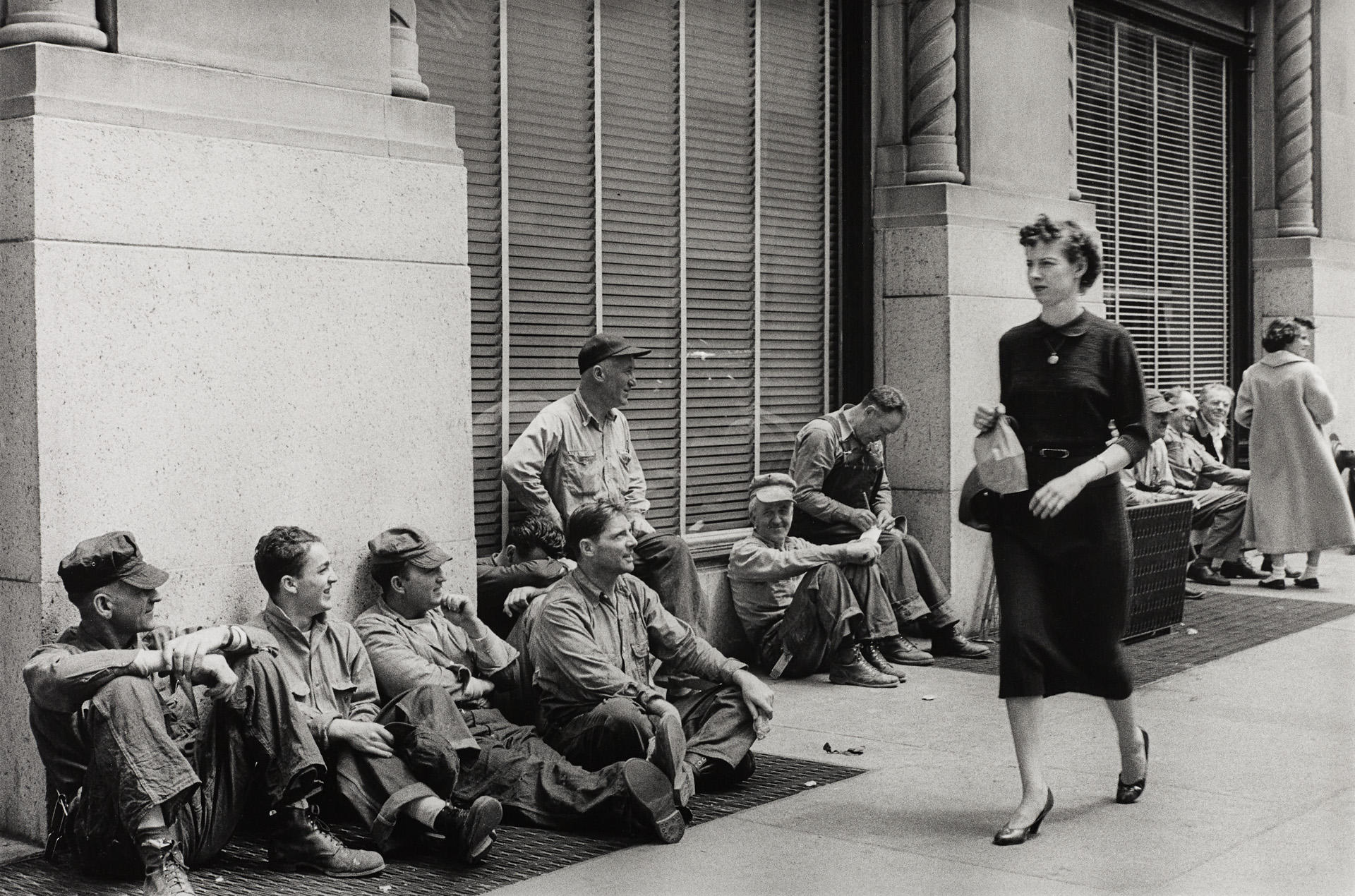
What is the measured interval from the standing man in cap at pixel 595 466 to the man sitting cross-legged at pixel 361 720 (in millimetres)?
2030

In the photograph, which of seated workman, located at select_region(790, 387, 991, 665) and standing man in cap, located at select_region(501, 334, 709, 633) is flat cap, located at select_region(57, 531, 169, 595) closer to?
standing man in cap, located at select_region(501, 334, 709, 633)

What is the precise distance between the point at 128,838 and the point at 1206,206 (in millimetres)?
12153

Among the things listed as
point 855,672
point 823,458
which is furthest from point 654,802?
point 823,458

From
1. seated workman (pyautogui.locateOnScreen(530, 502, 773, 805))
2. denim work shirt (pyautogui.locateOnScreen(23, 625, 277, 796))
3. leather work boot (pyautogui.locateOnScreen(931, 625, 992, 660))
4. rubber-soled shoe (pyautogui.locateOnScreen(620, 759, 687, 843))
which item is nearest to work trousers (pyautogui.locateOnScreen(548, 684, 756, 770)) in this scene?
seated workman (pyautogui.locateOnScreen(530, 502, 773, 805))

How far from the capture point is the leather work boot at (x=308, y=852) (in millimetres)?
5383

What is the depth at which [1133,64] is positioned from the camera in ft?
44.4

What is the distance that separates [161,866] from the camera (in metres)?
5.06

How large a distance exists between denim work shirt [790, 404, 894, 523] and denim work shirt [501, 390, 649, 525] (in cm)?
121

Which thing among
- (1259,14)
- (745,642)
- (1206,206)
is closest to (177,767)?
(745,642)

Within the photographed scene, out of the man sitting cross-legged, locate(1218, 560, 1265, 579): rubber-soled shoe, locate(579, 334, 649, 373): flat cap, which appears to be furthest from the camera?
locate(1218, 560, 1265, 579): rubber-soled shoe

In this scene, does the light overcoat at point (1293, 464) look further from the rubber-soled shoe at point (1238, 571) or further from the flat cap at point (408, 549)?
the flat cap at point (408, 549)

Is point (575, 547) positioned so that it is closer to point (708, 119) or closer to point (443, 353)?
point (443, 353)

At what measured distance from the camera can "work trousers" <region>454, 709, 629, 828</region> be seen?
5840mm

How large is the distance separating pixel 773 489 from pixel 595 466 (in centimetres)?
92
